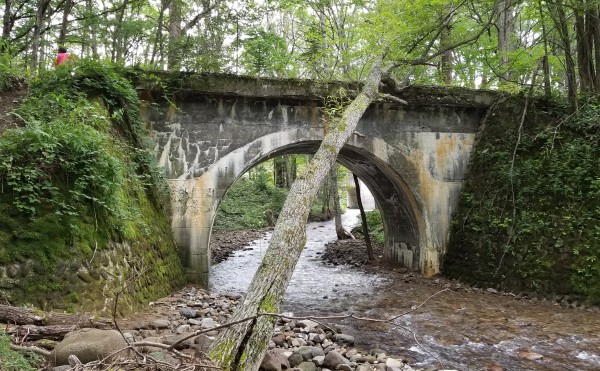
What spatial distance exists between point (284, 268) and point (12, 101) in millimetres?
5111

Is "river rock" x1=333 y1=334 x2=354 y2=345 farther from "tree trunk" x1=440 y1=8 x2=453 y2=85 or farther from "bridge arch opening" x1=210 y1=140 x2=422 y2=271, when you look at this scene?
"tree trunk" x1=440 y1=8 x2=453 y2=85

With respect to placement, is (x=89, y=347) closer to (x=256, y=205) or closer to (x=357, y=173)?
(x=357, y=173)

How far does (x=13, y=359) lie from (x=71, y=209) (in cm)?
224

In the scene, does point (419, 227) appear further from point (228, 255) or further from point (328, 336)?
point (228, 255)

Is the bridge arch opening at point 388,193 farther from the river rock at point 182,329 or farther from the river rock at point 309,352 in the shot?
the river rock at point 309,352

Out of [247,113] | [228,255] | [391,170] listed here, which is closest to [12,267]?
[247,113]

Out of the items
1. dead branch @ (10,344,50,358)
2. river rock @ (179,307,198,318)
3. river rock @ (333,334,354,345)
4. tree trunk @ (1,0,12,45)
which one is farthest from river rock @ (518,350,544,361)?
tree trunk @ (1,0,12,45)

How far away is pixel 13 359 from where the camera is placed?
2.15 meters

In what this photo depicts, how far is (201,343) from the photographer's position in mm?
3424

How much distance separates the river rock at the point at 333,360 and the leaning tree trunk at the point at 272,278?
97cm

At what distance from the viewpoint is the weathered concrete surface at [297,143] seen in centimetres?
752

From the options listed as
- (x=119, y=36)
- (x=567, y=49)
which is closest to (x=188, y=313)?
(x=567, y=49)

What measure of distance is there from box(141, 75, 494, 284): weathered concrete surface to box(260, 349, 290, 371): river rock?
4289 mm

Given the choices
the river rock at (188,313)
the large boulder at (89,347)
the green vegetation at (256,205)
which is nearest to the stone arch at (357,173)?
the river rock at (188,313)
